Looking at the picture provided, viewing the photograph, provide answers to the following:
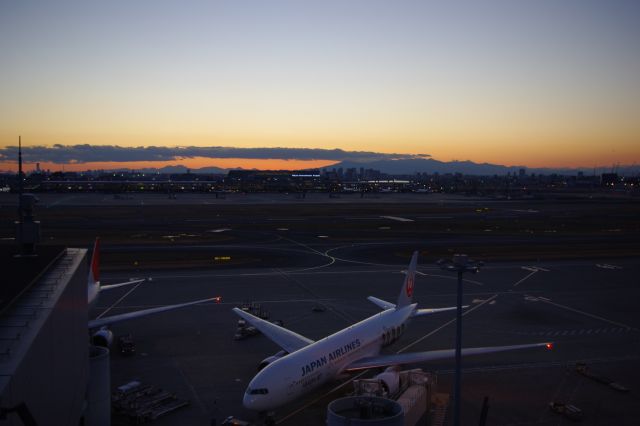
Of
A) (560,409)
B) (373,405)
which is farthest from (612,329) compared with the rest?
(373,405)

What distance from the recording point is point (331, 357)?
3284 cm

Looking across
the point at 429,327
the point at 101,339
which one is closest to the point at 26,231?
the point at 101,339

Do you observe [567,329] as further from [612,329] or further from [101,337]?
[101,337]

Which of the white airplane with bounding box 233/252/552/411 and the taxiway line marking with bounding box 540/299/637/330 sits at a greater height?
the white airplane with bounding box 233/252/552/411

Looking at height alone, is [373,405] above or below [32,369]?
below

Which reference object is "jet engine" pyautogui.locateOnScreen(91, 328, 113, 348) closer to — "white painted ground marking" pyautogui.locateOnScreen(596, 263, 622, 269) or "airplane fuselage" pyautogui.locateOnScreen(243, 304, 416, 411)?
"airplane fuselage" pyautogui.locateOnScreen(243, 304, 416, 411)

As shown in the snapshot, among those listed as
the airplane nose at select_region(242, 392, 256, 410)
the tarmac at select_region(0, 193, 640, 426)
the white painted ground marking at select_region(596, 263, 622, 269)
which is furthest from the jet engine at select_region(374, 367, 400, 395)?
the white painted ground marking at select_region(596, 263, 622, 269)

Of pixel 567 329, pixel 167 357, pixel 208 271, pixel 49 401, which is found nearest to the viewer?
pixel 49 401

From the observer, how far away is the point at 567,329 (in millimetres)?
49500

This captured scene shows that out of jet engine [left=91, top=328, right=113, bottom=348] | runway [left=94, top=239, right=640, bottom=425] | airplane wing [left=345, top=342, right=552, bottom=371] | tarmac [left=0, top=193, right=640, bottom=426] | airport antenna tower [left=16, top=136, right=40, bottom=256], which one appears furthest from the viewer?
jet engine [left=91, top=328, right=113, bottom=348]

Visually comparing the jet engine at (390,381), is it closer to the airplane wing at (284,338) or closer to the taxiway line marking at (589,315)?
the airplane wing at (284,338)

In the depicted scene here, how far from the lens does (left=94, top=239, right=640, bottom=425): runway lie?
111 feet

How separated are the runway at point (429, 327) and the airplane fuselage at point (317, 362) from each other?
2.14 meters

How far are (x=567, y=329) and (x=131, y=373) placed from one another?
38.5 m
